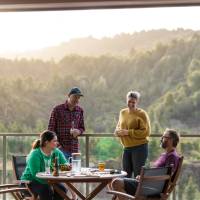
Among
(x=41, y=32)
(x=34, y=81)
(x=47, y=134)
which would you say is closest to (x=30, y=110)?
(x=34, y=81)

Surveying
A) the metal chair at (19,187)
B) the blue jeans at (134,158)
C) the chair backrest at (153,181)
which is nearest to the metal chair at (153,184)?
the chair backrest at (153,181)

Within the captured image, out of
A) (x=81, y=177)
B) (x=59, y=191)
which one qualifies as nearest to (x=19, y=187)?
(x=59, y=191)

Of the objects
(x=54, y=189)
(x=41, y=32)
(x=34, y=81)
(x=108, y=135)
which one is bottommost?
(x=54, y=189)

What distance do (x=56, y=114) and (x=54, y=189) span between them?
1.19m

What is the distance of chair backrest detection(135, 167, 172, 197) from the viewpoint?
6.15 meters

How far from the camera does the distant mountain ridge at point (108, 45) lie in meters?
9.59

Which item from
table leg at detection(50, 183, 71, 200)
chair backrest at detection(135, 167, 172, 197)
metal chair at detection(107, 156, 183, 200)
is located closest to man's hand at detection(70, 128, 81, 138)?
table leg at detection(50, 183, 71, 200)

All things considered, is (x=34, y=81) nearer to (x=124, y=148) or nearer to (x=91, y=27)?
(x=91, y=27)

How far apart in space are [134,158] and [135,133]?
0.94 ft

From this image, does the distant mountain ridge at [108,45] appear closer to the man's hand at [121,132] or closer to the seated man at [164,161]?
the man's hand at [121,132]

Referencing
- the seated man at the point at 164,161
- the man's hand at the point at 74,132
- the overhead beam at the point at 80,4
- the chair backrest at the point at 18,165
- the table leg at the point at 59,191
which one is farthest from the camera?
the overhead beam at the point at 80,4

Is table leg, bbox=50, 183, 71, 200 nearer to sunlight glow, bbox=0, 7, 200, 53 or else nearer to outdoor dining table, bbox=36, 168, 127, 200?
outdoor dining table, bbox=36, 168, 127, 200

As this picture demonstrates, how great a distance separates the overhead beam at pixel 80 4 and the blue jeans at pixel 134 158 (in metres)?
1.58

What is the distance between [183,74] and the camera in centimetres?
944
